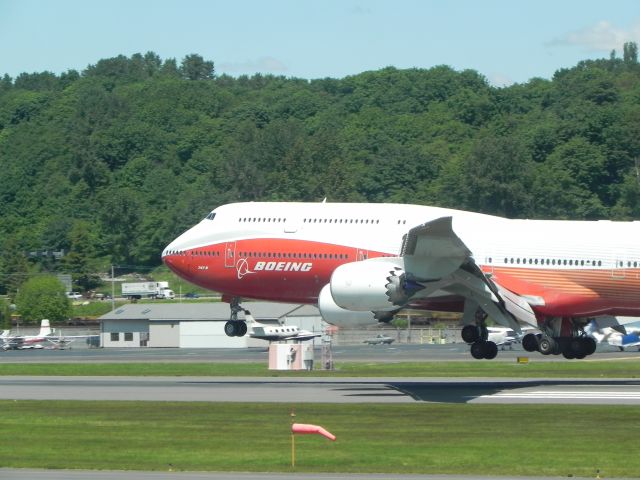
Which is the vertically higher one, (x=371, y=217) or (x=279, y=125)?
(x=279, y=125)

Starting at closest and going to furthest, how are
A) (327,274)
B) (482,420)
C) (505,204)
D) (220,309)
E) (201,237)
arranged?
(482,420)
(327,274)
(201,237)
(220,309)
(505,204)

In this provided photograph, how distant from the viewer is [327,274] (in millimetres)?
54375

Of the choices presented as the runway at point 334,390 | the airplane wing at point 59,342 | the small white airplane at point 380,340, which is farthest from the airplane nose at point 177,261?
the small white airplane at point 380,340

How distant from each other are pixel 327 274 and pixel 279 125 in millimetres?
128627

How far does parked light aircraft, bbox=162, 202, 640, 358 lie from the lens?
5153 centimetres

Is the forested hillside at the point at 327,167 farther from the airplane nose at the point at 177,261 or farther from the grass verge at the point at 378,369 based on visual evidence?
the airplane nose at the point at 177,261

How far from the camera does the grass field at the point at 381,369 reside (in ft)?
199

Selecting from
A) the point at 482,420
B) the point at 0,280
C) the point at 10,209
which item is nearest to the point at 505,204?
the point at 0,280

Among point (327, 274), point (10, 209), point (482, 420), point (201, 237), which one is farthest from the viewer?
point (10, 209)

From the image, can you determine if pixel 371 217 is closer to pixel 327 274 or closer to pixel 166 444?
pixel 327 274

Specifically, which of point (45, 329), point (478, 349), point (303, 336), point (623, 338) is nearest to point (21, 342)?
point (45, 329)

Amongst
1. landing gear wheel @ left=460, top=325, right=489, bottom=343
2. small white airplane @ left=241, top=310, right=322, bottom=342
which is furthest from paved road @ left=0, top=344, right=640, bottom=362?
landing gear wheel @ left=460, top=325, right=489, bottom=343

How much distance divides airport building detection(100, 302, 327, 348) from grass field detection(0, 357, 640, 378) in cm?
3821

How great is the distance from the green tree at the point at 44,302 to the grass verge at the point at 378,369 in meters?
57.8
